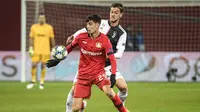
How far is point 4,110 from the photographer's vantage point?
40.1 feet

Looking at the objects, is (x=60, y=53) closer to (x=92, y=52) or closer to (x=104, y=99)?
(x=92, y=52)

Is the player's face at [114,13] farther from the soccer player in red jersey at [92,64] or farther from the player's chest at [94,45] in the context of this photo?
the player's chest at [94,45]

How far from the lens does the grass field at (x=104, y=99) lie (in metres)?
12.7

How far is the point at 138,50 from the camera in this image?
77.5 ft

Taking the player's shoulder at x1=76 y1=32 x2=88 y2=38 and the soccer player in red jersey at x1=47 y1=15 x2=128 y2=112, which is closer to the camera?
the soccer player in red jersey at x1=47 y1=15 x2=128 y2=112

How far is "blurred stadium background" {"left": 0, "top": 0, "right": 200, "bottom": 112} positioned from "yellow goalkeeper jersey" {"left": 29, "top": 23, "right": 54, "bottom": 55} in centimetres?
124

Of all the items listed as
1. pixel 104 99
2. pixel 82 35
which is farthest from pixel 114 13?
pixel 104 99

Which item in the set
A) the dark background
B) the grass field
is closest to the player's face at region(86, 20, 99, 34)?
the grass field

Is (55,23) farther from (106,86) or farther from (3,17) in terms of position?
(106,86)

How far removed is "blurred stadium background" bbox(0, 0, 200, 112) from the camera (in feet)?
62.3

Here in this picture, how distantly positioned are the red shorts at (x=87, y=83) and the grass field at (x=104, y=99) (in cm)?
252

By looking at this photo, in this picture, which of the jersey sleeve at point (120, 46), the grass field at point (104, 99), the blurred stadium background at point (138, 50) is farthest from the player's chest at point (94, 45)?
the blurred stadium background at point (138, 50)

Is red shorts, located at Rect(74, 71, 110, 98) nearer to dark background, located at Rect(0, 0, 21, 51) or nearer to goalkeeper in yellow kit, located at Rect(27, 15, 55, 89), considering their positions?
goalkeeper in yellow kit, located at Rect(27, 15, 55, 89)

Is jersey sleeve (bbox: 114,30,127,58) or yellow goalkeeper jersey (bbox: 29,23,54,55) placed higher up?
jersey sleeve (bbox: 114,30,127,58)
